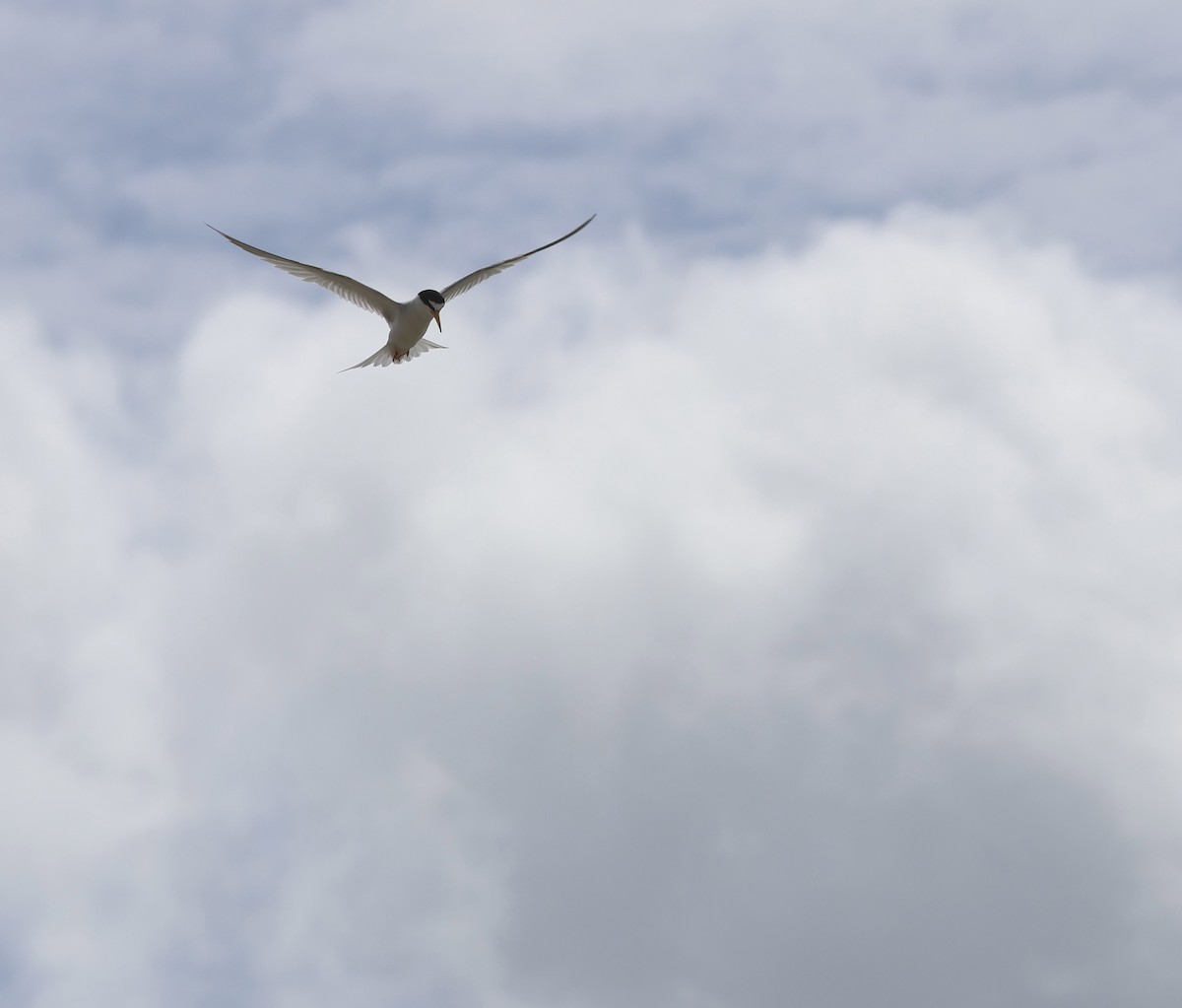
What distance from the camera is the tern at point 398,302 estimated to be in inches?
1924

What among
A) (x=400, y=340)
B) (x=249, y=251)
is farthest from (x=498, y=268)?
(x=249, y=251)

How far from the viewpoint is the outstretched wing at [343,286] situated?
160 ft

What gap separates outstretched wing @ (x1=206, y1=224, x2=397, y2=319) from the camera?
160ft

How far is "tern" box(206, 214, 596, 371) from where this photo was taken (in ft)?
160

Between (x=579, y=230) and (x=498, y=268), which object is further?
(x=498, y=268)

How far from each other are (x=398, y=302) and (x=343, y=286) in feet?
7.19

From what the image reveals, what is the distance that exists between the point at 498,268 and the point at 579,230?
627 cm

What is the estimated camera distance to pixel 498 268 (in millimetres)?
50094

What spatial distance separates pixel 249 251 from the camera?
46.0m

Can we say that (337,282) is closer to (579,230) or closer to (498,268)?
(498,268)

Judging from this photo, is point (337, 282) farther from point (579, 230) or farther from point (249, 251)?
point (579, 230)

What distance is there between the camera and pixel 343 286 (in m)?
50.6

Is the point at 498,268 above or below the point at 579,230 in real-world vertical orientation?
above

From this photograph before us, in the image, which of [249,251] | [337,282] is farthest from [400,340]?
[249,251]
